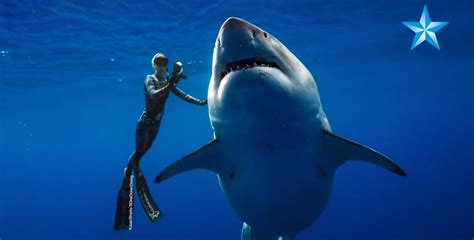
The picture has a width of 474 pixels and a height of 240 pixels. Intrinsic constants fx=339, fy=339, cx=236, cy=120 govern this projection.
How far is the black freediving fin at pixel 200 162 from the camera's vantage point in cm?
455

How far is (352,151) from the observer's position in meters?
4.49

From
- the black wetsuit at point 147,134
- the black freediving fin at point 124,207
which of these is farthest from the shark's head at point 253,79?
the black freediving fin at point 124,207

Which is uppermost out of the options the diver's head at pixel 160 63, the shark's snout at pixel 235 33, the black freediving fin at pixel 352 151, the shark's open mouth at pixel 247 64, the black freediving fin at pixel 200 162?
the diver's head at pixel 160 63

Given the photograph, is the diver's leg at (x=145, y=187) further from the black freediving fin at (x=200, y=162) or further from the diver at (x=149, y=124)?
the black freediving fin at (x=200, y=162)

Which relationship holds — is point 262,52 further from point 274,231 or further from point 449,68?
point 449,68

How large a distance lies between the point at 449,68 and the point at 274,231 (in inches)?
1964

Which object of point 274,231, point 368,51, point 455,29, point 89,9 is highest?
point 368,51

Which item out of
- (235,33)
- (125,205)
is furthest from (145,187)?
(235,33)

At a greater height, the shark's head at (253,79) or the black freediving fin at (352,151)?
the shark's head at (253,79)

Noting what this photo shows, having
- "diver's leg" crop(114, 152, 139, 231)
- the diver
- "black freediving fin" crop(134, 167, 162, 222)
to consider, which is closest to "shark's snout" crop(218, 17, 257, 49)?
the diver

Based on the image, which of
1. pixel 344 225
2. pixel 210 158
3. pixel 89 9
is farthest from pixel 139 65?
pixel 210 158

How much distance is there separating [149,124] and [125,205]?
6.28ft

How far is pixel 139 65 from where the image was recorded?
26234 millimetres

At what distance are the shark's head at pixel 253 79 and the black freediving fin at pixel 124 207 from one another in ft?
13.8
